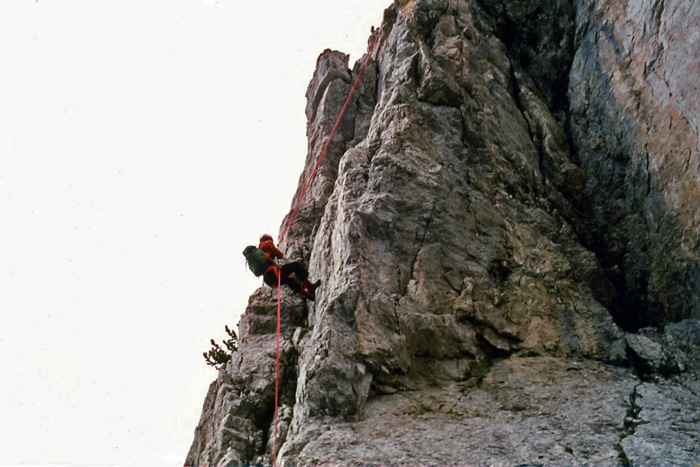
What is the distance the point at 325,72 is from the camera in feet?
59.5

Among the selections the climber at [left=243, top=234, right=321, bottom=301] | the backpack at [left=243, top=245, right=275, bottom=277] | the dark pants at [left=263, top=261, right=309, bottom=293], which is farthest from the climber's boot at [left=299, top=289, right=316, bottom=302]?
the backpack at [left=243, top=245, right=275, bottom=277]

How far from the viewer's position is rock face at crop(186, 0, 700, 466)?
771 cm

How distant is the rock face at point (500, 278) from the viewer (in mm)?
7711

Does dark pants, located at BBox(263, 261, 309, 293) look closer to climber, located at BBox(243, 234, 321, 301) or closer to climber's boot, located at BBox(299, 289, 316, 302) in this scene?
climber, located at BBox(243, 234, 321, 301)

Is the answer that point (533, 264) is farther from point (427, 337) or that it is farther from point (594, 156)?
point (594, 156)

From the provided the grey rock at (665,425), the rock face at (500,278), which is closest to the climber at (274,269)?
the rock face at (500,278)

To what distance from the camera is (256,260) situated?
1218 cm

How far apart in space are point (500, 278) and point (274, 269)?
17.8ft

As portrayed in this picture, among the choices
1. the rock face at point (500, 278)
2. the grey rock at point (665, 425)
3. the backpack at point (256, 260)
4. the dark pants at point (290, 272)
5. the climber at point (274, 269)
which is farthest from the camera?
the backpack at point (256, 260)

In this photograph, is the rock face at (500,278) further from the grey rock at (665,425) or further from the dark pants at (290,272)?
the dark pants at (290,272)

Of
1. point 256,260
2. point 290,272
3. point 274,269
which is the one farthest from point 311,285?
point 256,260

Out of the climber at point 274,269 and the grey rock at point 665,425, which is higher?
the climber at point 274,269

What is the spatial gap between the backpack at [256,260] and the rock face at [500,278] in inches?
32.7

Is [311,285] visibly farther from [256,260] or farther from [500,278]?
[500,278]
